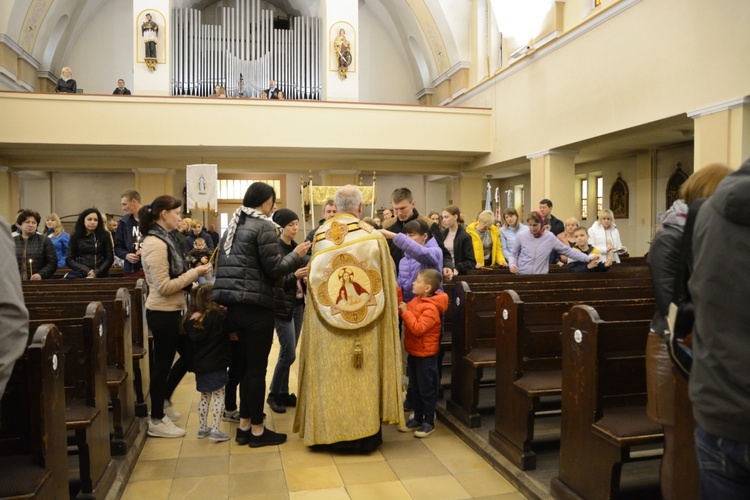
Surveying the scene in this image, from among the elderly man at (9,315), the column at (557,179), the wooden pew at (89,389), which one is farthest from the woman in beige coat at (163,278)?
the column at (557,179)

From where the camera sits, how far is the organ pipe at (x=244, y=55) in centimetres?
1603

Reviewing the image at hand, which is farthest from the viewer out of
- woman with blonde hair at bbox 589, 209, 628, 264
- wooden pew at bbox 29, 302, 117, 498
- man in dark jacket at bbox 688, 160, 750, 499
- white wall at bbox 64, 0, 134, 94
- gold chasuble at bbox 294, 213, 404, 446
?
white wall at bbox 64, 0, 134, 94

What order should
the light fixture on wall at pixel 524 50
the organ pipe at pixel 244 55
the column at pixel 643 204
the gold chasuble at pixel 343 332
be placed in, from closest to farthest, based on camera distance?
the gold chasuble at pixel 343 332 → the light fixture on wall at pixel 524 50 → the column at pixel 643 204 → the organ pipe at pixel 244 55

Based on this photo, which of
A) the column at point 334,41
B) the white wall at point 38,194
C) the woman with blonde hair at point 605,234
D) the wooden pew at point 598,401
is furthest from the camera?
the white wall at point 38,194

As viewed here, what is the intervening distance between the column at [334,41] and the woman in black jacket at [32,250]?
9.07m

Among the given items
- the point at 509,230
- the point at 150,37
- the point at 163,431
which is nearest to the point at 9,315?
the point at 163,431

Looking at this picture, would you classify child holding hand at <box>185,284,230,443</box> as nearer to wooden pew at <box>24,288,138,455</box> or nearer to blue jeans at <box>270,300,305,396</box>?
wooden pew at <box>24,288,138,455</box>

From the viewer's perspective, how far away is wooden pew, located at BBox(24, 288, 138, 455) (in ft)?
12.2

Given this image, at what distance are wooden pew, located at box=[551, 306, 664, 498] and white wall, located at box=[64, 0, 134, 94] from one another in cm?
1747

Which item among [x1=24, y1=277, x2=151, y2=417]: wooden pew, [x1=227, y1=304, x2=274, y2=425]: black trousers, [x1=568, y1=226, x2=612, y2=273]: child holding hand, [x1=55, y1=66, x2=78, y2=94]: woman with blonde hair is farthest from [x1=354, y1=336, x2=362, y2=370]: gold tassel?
[x1=55, y1=66, x2=78, y2=94]: woman with blonde hair

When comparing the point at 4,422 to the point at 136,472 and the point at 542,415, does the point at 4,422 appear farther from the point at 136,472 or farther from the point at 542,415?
the point at 542,415

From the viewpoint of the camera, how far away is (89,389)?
316 cm

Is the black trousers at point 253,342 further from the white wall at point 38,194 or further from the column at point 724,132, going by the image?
the white wall at point 38,194

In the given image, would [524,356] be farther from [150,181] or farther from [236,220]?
[150,181]
